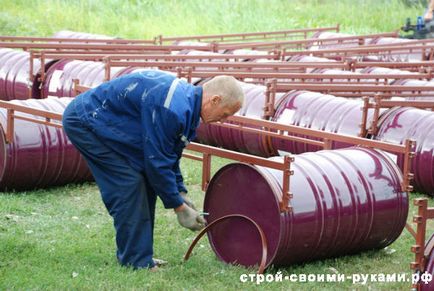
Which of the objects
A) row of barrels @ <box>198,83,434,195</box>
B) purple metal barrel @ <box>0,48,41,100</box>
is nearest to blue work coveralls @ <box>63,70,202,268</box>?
row of barrels @ <box>198,83,434,195</box>

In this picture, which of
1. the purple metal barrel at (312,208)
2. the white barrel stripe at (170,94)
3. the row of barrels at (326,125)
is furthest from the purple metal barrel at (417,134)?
the white barrel stripe at (170,94)

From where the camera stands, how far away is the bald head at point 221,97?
6.14 meters

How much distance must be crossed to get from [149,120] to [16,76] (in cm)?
924

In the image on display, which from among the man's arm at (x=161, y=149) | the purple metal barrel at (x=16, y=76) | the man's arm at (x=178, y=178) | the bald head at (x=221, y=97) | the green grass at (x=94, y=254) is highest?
the bald head at (x=221, y=97)

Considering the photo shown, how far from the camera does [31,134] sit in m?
9.47

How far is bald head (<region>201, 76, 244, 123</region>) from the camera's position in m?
6.14

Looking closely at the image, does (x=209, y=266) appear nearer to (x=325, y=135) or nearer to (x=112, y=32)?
(x=325, y=135)

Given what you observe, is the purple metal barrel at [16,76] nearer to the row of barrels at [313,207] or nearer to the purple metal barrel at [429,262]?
the row of barrels at [313,207]

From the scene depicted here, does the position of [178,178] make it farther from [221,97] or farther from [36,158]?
[36,158]

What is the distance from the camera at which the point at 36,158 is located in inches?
374

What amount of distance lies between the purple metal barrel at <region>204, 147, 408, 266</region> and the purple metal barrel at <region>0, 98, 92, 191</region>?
2.97 metres

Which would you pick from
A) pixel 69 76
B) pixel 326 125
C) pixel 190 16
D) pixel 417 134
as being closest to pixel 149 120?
pixel 417 134

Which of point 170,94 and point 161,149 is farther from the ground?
point 170,94

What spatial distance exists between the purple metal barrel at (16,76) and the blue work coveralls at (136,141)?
26.4 ft
